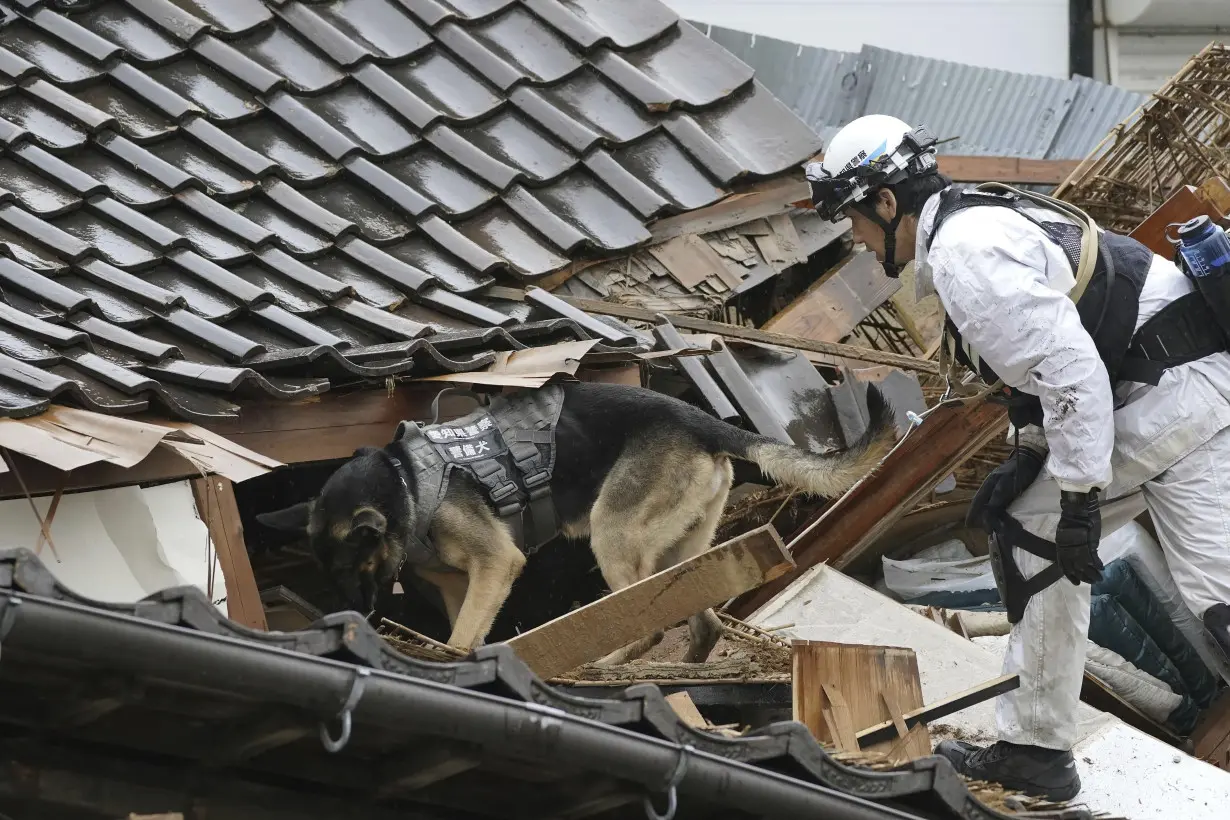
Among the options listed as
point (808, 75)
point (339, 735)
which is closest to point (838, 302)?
point (808, 75)

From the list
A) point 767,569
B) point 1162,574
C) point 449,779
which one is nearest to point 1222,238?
point 767,569

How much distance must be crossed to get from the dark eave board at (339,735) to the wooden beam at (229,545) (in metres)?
1.97

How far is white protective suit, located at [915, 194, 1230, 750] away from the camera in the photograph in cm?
459

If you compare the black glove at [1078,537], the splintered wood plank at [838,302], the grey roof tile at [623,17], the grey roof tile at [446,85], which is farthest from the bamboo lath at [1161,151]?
the black glove at [1078,537]

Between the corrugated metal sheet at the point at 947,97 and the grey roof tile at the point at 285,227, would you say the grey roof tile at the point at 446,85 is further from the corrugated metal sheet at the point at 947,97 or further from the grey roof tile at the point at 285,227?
the corrugated metal sheet at the point at 947,97

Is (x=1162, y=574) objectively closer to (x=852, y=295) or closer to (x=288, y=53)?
(x=852, y=295)

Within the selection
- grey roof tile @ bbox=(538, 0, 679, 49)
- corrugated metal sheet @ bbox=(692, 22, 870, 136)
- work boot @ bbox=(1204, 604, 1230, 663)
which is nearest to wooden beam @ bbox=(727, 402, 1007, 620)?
work boot @ bbox=(1204, 604, 1230, 663)

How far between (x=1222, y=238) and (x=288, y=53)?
489 cm

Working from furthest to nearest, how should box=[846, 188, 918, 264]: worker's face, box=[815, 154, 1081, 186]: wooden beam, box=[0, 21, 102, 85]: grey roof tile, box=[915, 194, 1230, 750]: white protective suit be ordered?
box=[815, 154, 1081, 186]: wooden beam, box=[0, 21, 102, 85]: grey roof tile, box=[846, 188, 918, 264]: worker's face, box=[915, 194, 1230, 750]: white protective suit

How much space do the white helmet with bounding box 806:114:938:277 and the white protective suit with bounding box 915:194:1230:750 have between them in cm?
16

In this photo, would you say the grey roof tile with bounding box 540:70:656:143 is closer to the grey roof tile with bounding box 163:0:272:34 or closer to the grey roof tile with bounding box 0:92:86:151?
the grey roof tile with bounding box 163:0:272:34

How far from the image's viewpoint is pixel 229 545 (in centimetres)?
541

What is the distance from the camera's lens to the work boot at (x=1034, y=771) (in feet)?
16.5

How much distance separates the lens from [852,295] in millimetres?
8195
